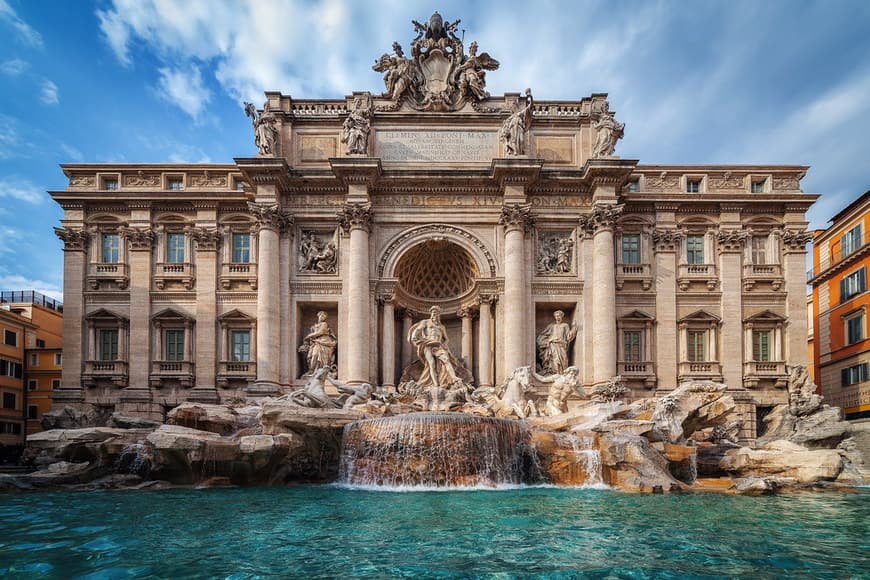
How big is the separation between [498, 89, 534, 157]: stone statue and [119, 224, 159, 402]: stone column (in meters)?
16.5

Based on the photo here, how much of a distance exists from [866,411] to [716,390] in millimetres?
12767

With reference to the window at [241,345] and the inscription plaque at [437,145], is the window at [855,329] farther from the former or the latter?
the window at [241,345]

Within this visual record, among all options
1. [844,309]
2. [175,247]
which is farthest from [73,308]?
[844,309]

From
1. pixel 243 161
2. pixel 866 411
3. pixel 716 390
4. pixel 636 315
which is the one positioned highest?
pixel 243 161

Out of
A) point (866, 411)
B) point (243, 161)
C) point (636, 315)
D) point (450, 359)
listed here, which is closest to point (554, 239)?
point (636, 315)

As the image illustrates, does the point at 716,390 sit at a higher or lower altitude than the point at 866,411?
higher

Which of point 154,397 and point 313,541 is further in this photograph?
point 154,397

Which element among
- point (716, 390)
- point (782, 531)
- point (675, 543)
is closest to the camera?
point (675, 543)

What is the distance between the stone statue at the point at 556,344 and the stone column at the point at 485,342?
2.25 m

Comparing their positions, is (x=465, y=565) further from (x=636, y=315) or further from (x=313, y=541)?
(x=636, y=315)

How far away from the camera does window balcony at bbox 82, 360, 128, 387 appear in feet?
81.3

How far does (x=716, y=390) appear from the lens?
1895cm

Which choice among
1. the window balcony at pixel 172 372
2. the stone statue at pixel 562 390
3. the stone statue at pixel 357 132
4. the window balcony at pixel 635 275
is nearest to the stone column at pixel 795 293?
the window balcony at pixel 635 275

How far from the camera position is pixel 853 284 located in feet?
93.5
